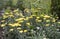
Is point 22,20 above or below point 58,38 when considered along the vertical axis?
above

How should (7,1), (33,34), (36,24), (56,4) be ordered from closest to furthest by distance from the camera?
(33,34), (36,24), (56,4), (7,1)

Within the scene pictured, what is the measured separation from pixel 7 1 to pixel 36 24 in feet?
10.2

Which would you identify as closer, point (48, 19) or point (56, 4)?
point (48, 19)

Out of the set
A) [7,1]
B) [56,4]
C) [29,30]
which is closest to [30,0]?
[56,4]

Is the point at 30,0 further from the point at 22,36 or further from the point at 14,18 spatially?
the point at 22,36

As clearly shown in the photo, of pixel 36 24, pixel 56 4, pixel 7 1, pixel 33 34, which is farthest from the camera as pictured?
pixel 7 1

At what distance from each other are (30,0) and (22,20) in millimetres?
1903

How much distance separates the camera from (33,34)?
442 cm

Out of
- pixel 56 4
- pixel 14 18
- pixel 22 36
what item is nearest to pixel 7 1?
pixel 56 4

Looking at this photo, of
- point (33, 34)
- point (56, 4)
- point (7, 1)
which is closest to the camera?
point (33, 34)

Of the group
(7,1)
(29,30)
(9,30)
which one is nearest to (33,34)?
(29,30)

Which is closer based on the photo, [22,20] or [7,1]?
[22,20]

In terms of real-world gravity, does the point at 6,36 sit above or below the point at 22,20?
below

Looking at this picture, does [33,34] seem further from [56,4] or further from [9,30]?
[56,4]
